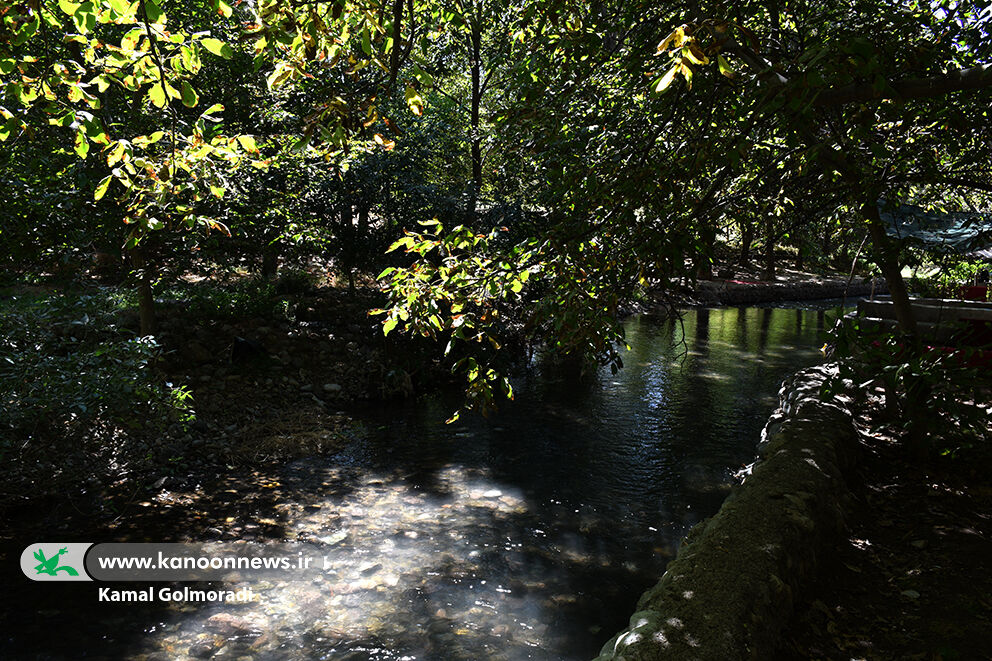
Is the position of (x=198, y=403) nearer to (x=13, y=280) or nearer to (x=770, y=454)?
(x=13, y=280)

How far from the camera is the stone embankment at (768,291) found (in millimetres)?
22531

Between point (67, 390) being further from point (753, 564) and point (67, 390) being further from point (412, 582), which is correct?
point (753, 564)

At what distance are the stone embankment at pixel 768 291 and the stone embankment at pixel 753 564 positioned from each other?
654 inches

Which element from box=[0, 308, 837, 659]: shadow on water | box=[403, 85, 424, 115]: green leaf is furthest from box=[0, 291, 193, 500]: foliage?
→ box=[403, 85, 424, 115]: green leaf

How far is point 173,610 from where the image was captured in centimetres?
420

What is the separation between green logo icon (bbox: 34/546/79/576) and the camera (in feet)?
15.4

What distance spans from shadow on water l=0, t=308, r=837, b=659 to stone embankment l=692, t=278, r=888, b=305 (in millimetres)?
13679

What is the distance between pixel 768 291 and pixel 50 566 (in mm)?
25323

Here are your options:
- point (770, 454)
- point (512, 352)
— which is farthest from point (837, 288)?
point (770, 454)

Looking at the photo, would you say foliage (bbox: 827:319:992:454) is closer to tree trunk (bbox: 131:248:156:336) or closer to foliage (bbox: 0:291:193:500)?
foliage (bbox: 0:291:193:500)

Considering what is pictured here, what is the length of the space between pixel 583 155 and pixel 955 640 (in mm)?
3816

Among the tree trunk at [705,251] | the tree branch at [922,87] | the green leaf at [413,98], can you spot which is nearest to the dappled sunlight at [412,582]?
the tree trunk at [705,251]

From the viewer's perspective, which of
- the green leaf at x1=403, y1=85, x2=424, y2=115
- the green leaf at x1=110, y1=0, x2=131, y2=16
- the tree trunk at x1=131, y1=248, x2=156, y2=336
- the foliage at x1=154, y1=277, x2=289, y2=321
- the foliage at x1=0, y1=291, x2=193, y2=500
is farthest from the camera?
the foliage at x1=154, y1=277, x2=289, y2=321

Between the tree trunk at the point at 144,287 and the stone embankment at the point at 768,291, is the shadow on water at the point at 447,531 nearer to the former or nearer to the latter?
the tree trunk at the point at 144,287
